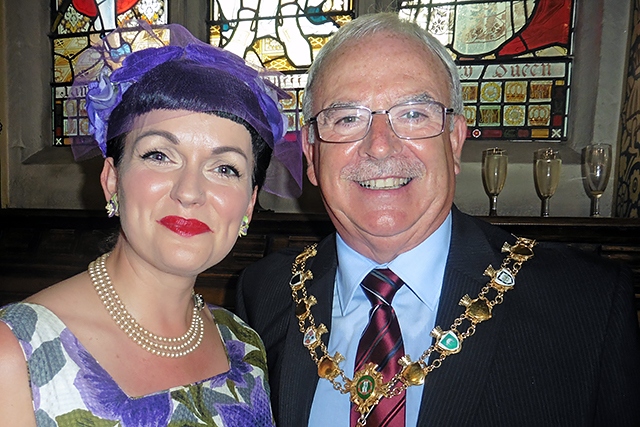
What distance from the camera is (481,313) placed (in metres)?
1.36

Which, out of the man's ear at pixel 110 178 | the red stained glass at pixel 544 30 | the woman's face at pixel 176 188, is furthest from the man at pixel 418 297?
the red stained glass at pixel 544 30

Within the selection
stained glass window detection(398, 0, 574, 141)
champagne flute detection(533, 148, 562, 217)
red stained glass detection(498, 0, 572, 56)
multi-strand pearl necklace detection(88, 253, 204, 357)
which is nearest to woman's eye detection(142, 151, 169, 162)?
multi-strand pearl necklace detection(88, 253, 204, 357)

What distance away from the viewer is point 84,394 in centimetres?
121

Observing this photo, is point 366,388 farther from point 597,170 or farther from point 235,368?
point 597,170

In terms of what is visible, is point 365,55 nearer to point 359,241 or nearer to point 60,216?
point 359,241

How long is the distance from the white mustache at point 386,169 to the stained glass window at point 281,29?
308cm

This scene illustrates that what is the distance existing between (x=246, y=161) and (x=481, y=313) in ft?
2.51

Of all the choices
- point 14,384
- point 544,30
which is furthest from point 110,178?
point 544,30

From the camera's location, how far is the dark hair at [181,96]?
1336mm

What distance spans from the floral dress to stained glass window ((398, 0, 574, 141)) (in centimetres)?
335

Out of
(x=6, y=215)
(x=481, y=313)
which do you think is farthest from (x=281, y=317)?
(x=6, y=215)

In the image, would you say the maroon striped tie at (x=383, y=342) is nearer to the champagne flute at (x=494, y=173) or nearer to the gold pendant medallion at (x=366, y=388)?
the gold pendant medallion at (x=366, y=388)

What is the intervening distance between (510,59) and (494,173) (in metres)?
1.08

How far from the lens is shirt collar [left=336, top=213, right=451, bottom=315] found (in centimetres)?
148
